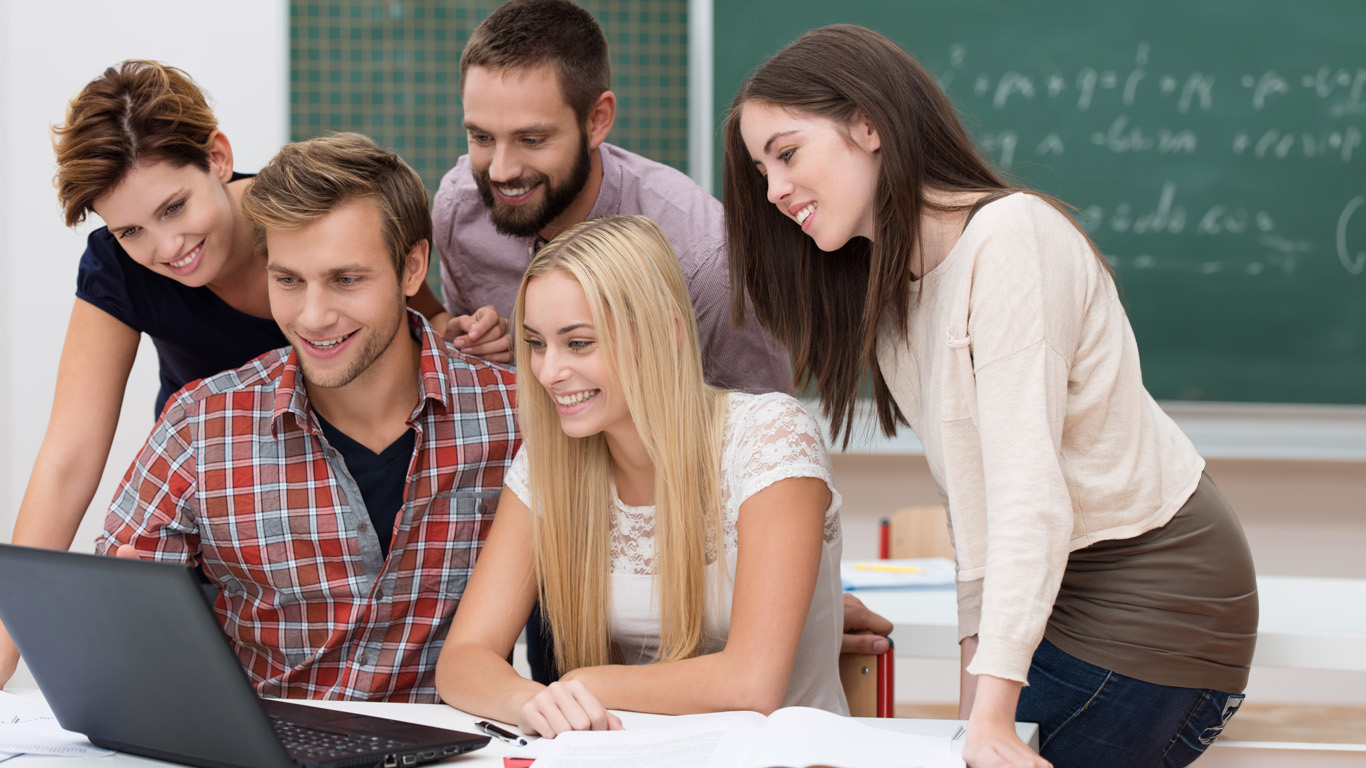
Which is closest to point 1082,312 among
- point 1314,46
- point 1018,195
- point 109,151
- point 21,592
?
point 1018,195

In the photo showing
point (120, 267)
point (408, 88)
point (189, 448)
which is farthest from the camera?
point (408, 88)

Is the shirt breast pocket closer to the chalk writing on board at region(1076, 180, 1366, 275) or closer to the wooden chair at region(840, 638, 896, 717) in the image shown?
the wooden chair at region(840, 638, 896, 717)

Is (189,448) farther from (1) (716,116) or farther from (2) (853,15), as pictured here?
(2) (853,15)

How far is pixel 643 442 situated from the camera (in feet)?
5.09

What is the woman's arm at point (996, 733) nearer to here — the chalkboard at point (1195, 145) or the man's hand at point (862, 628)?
the man's hand at point (862, 628)

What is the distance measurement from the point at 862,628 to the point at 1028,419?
73 cm

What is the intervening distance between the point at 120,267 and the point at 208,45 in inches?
64.1

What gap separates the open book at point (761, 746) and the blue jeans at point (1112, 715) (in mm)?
195

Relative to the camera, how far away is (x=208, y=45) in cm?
324

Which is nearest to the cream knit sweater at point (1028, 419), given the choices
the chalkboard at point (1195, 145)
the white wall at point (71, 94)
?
the chalkboard at point (1195, 145)

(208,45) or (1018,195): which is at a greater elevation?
(208,45)

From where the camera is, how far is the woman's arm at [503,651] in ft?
4.18

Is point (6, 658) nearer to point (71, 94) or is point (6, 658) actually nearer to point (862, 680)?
point (862, 680)

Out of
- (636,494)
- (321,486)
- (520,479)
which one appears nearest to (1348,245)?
(636,494)
